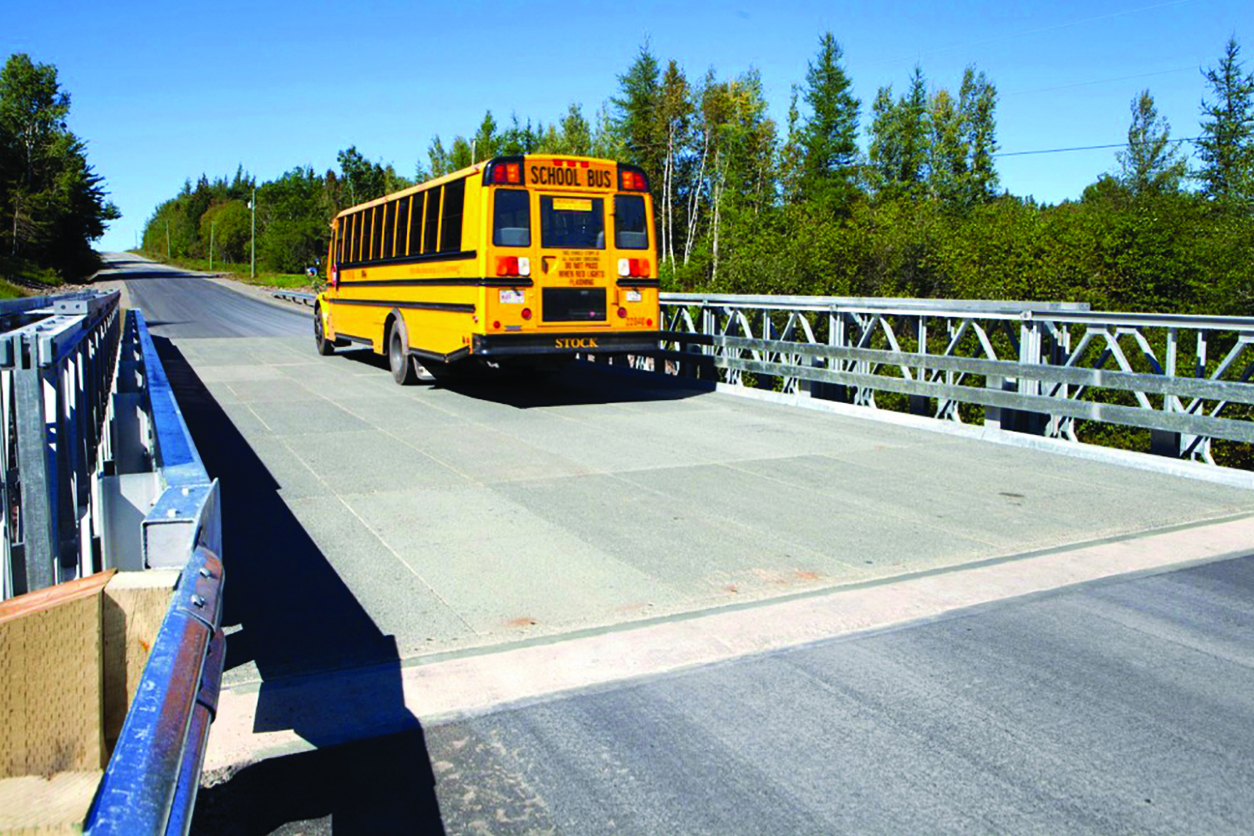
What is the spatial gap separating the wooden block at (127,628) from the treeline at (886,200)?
815 inches

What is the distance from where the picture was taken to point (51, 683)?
2.36 metres

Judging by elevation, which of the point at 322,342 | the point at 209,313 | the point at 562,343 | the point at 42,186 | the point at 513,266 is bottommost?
the point at 322,342

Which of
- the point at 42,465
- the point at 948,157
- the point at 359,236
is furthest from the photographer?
the point at 948,157

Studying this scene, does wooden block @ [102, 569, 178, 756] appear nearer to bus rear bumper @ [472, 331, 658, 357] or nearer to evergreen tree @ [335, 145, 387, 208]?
bus rear bumper @ [472, 331, 658, 357]

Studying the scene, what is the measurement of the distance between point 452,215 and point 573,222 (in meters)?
1.62

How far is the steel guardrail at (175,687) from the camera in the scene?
4.78 feet

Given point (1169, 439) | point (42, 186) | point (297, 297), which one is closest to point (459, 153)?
point (42, 186)

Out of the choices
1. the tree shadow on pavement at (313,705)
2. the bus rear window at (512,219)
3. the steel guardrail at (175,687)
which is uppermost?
the bus rear window at (512,219)

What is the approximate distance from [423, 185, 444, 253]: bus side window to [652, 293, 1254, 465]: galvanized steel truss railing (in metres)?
3.99

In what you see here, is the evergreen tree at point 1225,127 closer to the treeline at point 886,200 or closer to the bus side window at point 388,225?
the treeline at point 886,200

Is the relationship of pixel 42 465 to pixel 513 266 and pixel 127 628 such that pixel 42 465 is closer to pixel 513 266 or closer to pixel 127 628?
pixel 127 628

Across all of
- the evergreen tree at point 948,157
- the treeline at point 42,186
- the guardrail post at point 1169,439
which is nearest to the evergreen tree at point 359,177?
the treeline at point 42,186

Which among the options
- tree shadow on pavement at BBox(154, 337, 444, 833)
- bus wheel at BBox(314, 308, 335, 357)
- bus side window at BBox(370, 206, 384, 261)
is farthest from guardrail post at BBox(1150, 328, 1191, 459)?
bus wheel at BBox(314, 308, 335, 357)

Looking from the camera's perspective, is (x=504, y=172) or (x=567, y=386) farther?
(x=567, y=386)
